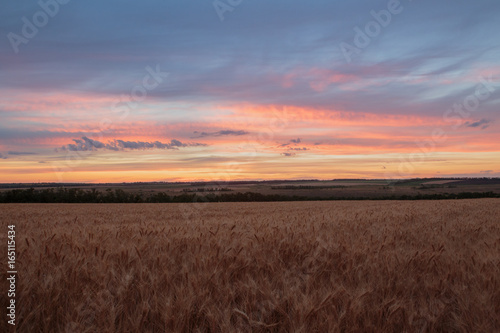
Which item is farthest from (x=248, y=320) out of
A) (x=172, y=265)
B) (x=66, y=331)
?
(x=172, y=265)

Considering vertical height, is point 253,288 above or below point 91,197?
above

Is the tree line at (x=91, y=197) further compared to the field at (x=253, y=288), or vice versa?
the tree line at (x=91, y=197)

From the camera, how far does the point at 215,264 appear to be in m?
3.96

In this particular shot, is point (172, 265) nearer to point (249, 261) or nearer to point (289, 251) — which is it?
point (249, 261)

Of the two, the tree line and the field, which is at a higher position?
the field

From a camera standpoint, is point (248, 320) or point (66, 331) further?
point (248, 320)

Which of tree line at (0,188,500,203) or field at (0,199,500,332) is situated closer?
field at (0,199,500,332)

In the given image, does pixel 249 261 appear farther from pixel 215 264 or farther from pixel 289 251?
pixel 289 251

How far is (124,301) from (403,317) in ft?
8.54

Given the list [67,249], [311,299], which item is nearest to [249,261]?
[311,299]

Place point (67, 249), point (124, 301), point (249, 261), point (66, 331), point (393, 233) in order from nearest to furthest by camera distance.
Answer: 1. point (66, 331)
2. point (124, 301)
3. point (249, 261)
4. point (67, 249)
5. point (393, 233)

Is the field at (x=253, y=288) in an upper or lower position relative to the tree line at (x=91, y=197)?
upper

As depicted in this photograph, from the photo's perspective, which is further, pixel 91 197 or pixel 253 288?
pixel 91 197

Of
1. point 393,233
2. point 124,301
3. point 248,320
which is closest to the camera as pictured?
point 248,320
